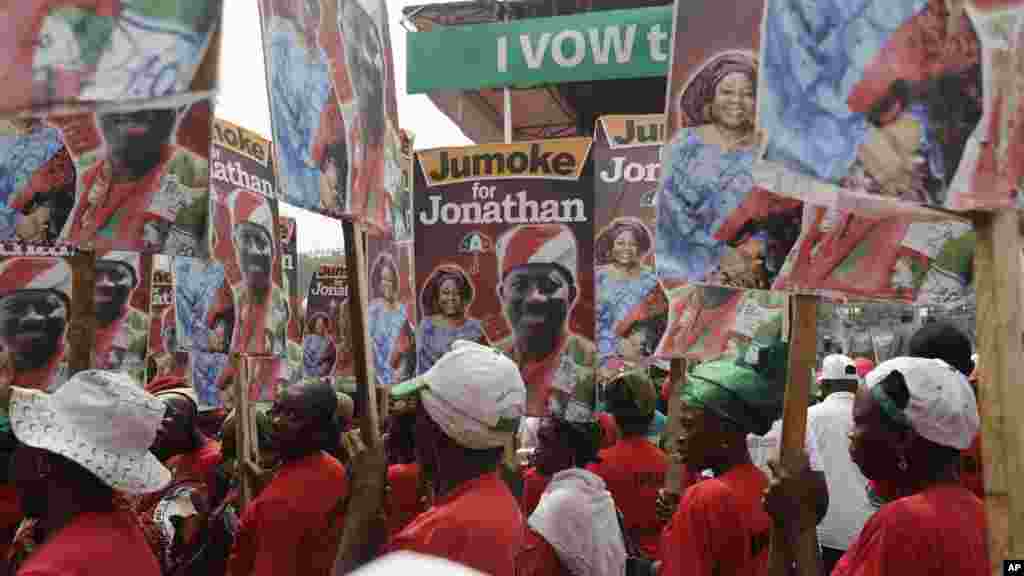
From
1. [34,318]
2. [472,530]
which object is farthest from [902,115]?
[34,318]

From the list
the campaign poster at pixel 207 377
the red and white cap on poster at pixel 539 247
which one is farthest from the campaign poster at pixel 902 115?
the campaign poster at pixel 207 377

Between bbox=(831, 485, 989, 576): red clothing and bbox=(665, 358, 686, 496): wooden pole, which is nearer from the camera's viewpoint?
bbox=(831, 485, 989, 576): red clothing

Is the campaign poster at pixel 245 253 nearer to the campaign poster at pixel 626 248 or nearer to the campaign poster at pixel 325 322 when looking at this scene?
the campaign poster at pixel 626 248

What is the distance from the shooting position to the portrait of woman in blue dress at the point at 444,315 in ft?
16.6

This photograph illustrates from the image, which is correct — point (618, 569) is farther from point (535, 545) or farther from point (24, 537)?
point (24, 537)

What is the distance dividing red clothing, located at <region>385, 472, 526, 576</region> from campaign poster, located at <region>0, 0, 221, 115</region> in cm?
134

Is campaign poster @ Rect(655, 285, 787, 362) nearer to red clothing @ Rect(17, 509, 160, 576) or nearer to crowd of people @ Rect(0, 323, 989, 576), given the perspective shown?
crowd of people @ Rect(0, 323, 989, 576)

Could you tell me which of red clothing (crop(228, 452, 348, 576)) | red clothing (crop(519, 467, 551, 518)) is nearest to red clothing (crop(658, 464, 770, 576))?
red clothing (crop(228, 452, 348, 576))

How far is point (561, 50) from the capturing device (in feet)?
28.6

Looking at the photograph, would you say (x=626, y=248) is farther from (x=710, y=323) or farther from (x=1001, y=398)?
(x=1001, y=398)

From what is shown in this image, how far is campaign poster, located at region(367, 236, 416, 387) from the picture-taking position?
24.1ft

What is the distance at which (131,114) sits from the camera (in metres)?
3.20

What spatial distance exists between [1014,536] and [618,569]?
1.91 metres

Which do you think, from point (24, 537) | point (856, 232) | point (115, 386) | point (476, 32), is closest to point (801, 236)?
point (856, 232)
